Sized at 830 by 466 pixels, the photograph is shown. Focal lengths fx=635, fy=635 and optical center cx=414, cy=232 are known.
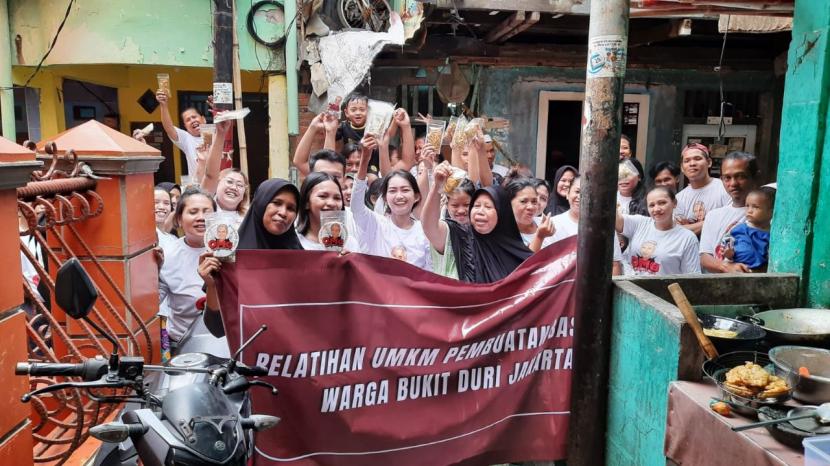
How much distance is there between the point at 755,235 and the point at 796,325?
1.47 metres

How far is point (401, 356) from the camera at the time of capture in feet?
Answer: 10.8

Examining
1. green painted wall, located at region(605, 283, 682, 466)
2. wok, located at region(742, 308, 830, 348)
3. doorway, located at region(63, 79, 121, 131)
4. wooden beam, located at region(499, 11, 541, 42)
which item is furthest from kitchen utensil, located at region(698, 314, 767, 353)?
doorway, located at region(63, 79, 121, 131)

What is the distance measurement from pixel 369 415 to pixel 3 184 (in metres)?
1.92

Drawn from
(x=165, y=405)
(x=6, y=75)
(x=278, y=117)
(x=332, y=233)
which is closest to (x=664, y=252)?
(x=332, y=233)

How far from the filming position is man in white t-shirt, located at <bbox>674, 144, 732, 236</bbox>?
615cm

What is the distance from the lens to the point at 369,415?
324 cm

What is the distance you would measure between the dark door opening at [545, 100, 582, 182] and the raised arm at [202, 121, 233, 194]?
616 cm

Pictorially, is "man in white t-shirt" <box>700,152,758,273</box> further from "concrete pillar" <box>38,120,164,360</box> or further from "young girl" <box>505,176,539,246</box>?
"concrete pillar" <box>38,120,164,360</box>

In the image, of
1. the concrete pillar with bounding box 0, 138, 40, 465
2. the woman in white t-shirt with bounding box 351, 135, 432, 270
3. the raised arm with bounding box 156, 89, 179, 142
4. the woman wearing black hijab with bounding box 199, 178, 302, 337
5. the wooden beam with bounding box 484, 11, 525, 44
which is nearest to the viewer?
the concrete pillar with bounding box 0, 138, 40, 465

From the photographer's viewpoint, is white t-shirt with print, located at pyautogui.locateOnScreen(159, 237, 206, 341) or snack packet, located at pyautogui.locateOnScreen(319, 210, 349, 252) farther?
white t-shirt with print, located at pyautogui.locateOnScreen(159, 237, 206, 341)

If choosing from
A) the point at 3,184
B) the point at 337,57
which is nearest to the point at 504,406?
the point at 3,184

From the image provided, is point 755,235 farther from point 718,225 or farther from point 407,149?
point 407,149

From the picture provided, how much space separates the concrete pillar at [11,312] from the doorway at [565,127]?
28.3ft

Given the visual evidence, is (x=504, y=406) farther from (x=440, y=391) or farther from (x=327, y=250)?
(x=327, y=250)
